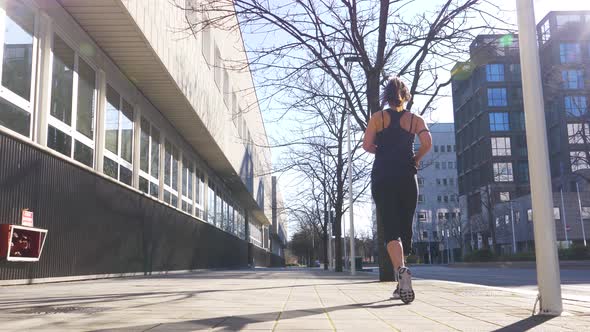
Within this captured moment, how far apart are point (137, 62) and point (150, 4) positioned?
1.67 metres

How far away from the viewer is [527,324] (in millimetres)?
3830

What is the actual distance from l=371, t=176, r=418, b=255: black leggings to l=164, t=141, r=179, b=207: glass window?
45.9ft

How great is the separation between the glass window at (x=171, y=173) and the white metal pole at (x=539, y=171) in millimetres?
14812

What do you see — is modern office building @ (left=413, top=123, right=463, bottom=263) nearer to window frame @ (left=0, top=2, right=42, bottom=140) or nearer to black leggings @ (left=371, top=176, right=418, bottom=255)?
window frame @ (left=0, top=2, right=42, bottom=140)

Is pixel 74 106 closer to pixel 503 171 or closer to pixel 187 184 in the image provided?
pixel 187 184

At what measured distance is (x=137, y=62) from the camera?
1332 centimetres

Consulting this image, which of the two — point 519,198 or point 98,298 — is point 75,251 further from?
point 519,198

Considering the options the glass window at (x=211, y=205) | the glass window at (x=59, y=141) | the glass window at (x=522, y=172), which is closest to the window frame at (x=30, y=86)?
the glass window at (x=59, y=141)

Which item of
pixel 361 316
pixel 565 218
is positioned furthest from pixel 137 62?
pixel 565 218

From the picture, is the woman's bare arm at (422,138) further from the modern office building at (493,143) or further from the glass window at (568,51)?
the glass window at (568,51)

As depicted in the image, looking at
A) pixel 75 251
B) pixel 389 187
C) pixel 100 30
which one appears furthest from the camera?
pixel 100 30

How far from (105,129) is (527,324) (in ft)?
35.4

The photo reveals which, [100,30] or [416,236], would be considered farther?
[416,236]

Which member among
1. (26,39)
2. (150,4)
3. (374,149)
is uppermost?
(150,4)
